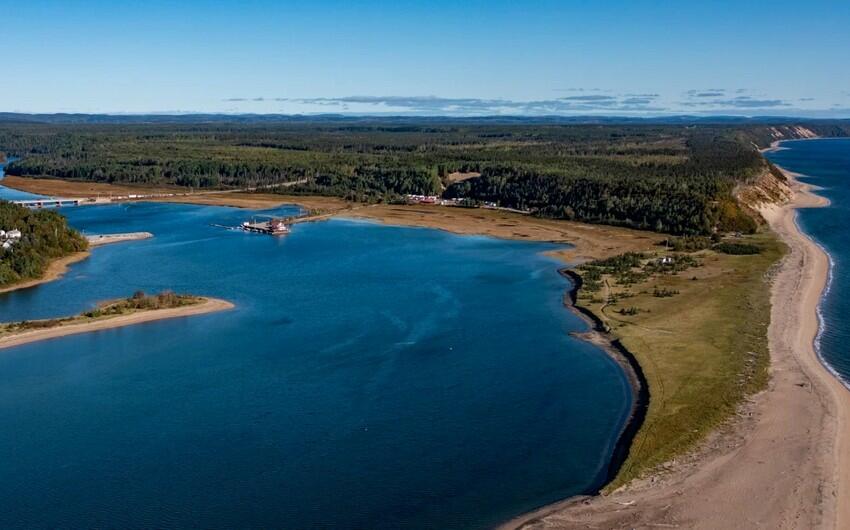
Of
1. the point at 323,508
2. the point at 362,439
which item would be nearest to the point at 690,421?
the point at 362,439

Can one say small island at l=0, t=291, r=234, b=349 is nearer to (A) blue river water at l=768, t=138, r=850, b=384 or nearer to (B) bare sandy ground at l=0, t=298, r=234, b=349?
(B) bare sandy ground at l=0, t=298, r=234, b=349

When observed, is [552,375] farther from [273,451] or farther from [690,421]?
[273,451]

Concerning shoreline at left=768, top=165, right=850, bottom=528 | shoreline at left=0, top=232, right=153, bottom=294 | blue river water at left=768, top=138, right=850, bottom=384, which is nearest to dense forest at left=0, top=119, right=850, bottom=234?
shoreline at left=768, top=165, right=850, bottom=528

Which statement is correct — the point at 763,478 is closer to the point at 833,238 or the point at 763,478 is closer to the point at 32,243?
the point at 833,238

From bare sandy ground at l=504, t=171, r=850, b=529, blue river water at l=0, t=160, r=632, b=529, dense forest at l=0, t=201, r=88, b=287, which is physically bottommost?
bare sandy ground at l=504, t=171, r=850, b=529

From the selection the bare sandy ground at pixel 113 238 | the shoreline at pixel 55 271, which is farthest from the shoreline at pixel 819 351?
the bare sandy ground at pixel 113 238

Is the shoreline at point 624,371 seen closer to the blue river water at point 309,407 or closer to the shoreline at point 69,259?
the blue river water at point 309,407

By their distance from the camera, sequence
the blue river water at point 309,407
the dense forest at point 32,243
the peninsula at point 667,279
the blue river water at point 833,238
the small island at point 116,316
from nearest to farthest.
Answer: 1. the blue river water at point 309,407
2. the peninsula at point 667,279
3. the blue river water at point 833,238
4. the small island at point 116,316
5. the dense forest at point 32,243
